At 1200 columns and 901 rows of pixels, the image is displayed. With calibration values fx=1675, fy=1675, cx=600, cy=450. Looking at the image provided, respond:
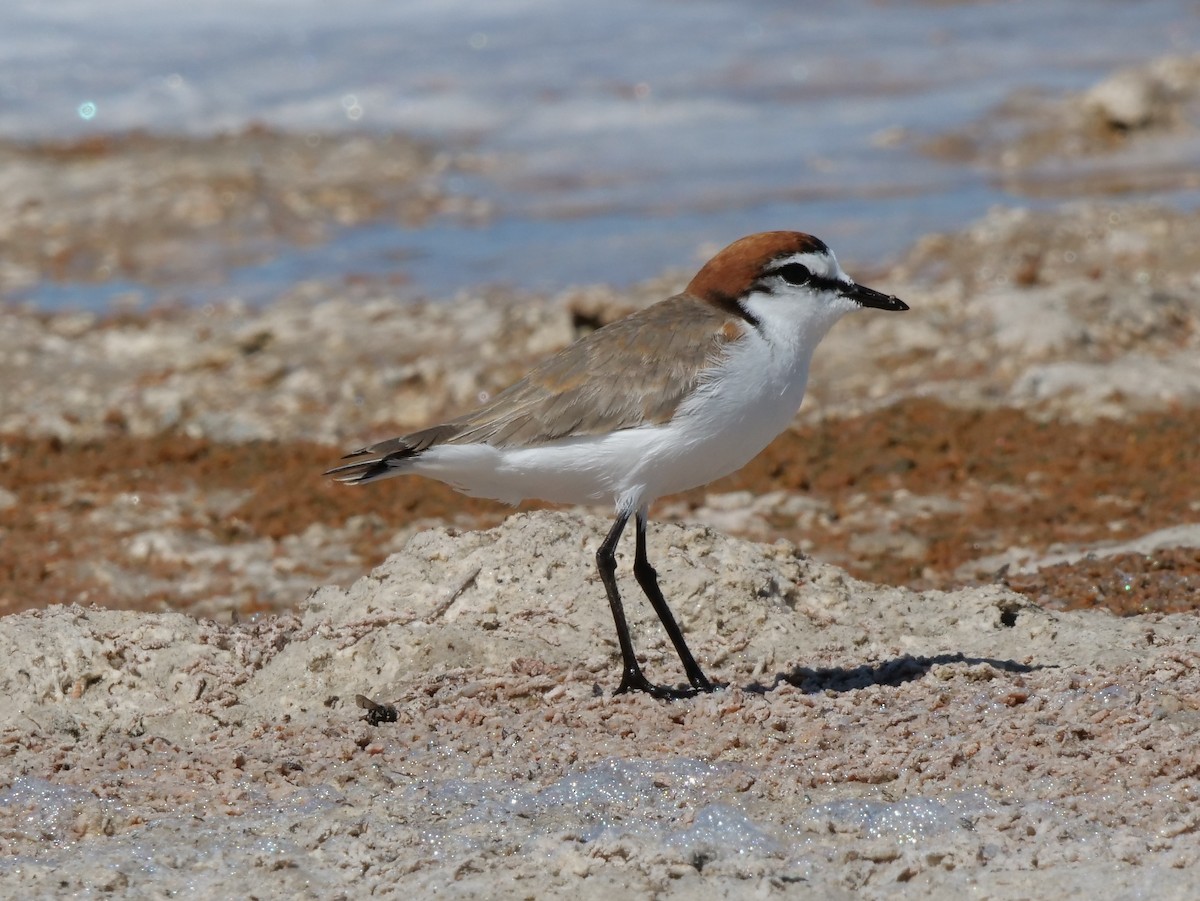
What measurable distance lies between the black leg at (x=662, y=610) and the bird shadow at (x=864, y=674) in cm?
17

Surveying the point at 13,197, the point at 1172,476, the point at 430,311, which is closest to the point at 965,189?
the point at 430,311

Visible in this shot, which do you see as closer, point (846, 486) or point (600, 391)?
point (600, 391)

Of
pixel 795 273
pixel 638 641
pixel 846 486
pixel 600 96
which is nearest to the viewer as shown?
pixel 795 273

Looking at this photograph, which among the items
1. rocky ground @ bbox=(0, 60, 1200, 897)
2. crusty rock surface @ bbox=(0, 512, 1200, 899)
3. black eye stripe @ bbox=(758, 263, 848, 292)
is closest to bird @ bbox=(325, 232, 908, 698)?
black eye stripe @ bbox=(758, 263, 848, 292)

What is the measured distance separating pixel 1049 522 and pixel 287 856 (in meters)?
5.69

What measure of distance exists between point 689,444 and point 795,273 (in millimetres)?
775

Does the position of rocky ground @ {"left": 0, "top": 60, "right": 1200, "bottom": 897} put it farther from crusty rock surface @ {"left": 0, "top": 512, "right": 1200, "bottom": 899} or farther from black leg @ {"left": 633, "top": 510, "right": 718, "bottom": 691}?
black leg @ {"left": 633, "top": 510, "right": 718, "bottom": 691}

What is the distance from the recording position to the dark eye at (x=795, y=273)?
5.86 metres

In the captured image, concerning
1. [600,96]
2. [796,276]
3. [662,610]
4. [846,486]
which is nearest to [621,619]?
[662,610]

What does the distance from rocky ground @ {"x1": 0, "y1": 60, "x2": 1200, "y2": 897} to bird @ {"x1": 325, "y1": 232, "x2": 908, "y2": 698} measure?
24.9 inches

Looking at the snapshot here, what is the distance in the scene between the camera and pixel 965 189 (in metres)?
17.8

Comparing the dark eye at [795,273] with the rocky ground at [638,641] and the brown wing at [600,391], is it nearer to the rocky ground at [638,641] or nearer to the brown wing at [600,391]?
the brown wing at [600,391]

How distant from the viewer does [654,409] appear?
5.59m

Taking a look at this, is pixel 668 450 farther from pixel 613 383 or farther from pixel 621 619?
pixel 621 619
